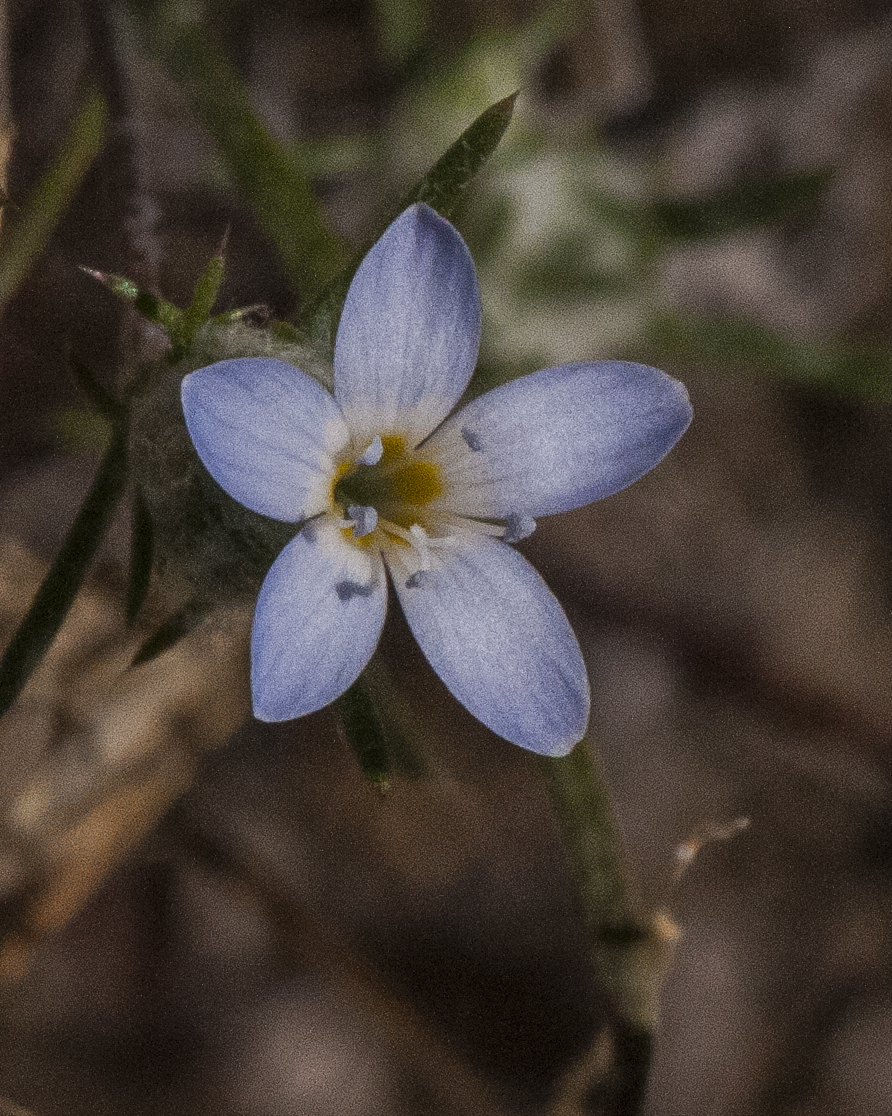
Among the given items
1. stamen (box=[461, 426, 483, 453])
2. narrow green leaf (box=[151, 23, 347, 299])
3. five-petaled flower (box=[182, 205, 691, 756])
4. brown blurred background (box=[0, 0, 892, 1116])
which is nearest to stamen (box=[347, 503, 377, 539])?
five-petaled flower (box=[182, 205, 691, 756])

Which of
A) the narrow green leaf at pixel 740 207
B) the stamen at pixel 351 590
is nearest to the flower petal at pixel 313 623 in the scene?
the stamen at pixel 351 590

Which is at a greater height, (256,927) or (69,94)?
(69,94)

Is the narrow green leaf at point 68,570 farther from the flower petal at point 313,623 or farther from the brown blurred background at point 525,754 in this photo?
the brown blurred background at point 525,754

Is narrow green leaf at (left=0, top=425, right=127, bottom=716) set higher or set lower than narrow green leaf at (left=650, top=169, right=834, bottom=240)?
higher

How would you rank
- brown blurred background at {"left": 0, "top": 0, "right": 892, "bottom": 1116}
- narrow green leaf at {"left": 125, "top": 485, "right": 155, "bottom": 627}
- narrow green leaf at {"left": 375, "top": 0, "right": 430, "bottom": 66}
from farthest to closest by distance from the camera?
narrow green leaf at {"left": 375, "top": 0, "right": 430, "bottom": 66} < brown blurred background at {"left": 0, "top": 0, "right": 892, "bottom": 1116} < narrow green leaf at {"left": 125, "top": 485, "right": 155, "bottom": 627}

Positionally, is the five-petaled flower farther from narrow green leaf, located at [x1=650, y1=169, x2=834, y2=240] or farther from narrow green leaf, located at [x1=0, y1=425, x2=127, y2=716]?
narrow green leaf, located at [x1=650, y1=169, x2=834, y2=240]

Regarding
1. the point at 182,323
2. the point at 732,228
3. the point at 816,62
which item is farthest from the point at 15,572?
the point at 816,62

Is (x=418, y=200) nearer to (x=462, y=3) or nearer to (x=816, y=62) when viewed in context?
(x=462, y=3)
